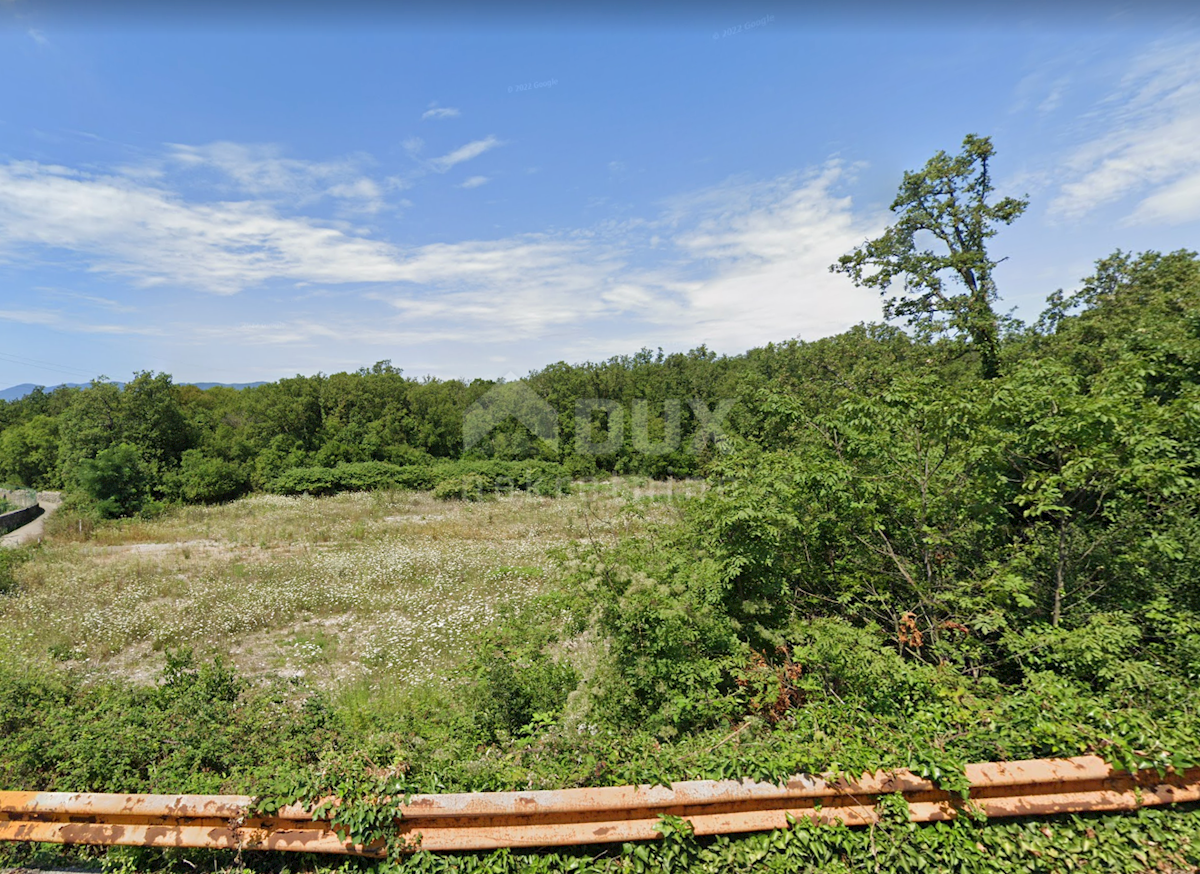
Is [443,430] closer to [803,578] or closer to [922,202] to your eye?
[922,202]

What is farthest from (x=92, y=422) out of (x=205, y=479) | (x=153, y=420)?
(x=205, y=479)

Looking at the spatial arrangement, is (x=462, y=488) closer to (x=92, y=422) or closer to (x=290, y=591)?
(x=290, y=591)

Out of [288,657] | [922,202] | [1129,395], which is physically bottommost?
[288,657]

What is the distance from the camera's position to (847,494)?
217 inches

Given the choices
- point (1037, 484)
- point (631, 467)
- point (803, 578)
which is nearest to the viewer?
point (1037, 484)

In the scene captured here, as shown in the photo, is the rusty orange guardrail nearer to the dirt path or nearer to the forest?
the forest

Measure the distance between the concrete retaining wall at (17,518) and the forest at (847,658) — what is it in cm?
2612

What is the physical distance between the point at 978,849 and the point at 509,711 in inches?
145

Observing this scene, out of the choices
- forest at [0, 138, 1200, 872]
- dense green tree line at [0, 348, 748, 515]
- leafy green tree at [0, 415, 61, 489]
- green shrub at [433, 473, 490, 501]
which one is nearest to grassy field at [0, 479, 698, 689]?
forest at [0, 138, 1200, 872]

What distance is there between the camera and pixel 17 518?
23797mm

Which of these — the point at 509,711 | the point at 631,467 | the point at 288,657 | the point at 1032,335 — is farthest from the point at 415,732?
the point at 631,467

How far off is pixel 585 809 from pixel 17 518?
3420 cm

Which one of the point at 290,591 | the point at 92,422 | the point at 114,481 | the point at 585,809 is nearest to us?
the point at 585,809

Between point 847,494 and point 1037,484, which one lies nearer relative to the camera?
point 1037,484
